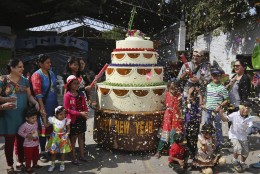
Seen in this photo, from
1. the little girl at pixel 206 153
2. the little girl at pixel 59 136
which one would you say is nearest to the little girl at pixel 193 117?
the little girl at pixel 206 153

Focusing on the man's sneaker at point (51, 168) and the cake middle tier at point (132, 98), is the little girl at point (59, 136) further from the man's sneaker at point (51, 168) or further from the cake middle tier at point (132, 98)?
the cake middle tier at point (132, 98)

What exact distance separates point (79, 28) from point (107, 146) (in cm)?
2547

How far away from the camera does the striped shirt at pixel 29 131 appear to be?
14.6 ft

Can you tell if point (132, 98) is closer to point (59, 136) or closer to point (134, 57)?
point (134, 57)

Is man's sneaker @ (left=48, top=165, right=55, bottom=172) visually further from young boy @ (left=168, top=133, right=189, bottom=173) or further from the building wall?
the building wall

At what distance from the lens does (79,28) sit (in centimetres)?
2966

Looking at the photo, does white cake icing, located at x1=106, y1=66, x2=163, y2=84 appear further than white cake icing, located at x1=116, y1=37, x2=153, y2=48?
No

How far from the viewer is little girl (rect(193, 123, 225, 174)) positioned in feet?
15.4

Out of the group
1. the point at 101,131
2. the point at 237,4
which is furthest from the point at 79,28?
the point at 101,131

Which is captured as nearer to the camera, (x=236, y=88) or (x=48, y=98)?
(x=48, y=98)

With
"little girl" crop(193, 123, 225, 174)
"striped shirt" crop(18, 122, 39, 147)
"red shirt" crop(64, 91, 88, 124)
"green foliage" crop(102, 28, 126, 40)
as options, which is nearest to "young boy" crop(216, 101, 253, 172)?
"little girl" crop(193, 123, 225, 174)

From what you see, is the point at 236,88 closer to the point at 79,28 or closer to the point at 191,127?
the point at 191,127

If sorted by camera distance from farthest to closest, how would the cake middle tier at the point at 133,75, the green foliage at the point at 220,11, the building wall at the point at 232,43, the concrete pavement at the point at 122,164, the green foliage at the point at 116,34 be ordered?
the green foliage at the point at 116,34 < the building wall at the point at 232,43 < the green foliage at the point at 220,11 < the cake middle tier at the point at 133,75 < the concrete pavement at the point at 122,164

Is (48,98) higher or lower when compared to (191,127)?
higher
